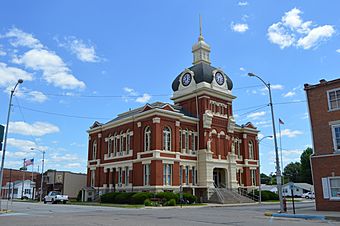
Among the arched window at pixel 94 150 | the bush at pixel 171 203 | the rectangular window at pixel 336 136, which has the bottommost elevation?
the bush at pixel 171 203

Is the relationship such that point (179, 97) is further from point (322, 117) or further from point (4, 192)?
point (4, 192)

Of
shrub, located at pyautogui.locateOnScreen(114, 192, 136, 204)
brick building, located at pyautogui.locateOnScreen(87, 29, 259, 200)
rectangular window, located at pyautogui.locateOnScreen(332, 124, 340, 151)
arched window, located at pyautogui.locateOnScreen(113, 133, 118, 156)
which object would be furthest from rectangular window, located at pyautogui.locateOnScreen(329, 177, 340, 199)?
arched window, located at pyautogui.locateOnScreen(113, 133, 118, 156)

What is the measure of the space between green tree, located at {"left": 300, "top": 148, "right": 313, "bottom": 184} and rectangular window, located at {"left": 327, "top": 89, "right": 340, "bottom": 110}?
6781 centimetres

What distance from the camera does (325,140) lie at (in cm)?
2709

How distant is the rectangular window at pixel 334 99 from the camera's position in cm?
2710

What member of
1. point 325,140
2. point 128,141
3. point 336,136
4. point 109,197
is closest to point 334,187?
point 325,140

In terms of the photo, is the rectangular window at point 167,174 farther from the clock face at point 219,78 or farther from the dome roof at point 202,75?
the clock face at point 219,78

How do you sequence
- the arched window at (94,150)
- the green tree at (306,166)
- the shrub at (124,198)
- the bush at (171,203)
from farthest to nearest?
the green tree at (306,166) < the arched window at (94,150) < the shrub at (124,198) < the bush at (171,203)

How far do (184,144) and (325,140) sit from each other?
22550 millimetres

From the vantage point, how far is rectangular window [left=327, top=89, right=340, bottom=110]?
88.9 ft

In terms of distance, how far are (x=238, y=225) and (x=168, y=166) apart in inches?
1119

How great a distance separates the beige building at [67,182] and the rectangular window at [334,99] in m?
48.2

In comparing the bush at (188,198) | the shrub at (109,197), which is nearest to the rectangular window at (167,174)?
the bush at (188,198)

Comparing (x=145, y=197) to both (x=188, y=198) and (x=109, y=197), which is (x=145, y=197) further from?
(x=109, y=197)
